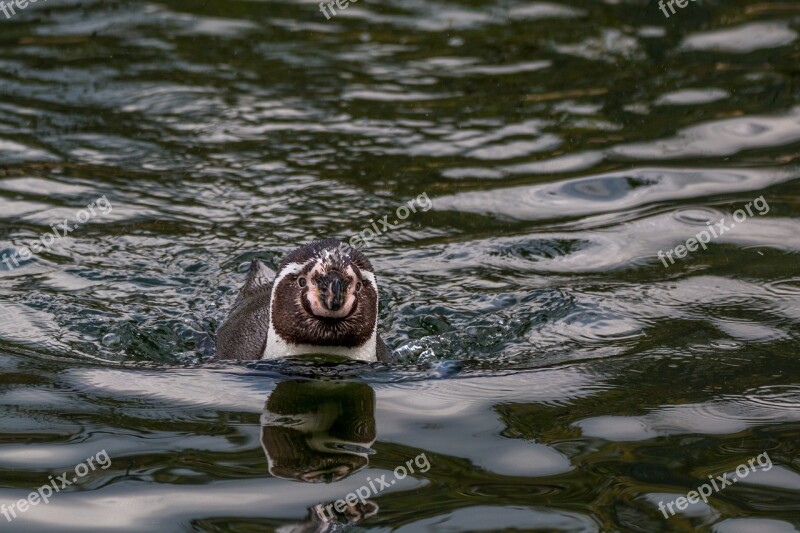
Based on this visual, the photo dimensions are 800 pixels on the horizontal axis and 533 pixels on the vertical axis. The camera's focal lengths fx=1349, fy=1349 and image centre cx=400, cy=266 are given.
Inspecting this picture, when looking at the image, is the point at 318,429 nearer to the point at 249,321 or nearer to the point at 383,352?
the point at 383,352

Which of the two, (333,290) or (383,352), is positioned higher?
(333,290)

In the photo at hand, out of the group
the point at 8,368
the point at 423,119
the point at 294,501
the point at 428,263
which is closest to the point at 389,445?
the point at 294,501

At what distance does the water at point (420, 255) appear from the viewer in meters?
7.05

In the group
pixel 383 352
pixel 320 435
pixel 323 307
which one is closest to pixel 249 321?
pixel 383 352

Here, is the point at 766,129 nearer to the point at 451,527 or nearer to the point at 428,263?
the point at 428,263

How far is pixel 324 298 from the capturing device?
8.59 m

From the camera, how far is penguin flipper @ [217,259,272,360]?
941 cm

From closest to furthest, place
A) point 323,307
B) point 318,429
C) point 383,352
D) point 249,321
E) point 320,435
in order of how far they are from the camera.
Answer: point 320,435 → point 318,429 → point 323,307 → point 383,352 → point 249,321

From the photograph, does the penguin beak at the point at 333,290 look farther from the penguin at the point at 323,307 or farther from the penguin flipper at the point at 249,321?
the penguin flipper at the point at 249,321

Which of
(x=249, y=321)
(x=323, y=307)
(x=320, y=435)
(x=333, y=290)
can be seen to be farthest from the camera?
(x=249, y=321)

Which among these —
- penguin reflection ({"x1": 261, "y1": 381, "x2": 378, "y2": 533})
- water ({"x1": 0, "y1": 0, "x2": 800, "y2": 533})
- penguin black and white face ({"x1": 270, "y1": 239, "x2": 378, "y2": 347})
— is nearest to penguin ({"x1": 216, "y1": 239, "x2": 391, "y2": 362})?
penguin black and white face ({"x1": 270, "y1": 239, "x2": 378, "y2": 347})

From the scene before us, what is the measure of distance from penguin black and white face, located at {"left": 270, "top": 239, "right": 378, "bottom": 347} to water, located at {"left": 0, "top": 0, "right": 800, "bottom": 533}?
0.92 ft

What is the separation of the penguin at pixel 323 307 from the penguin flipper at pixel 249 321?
5 centimetres

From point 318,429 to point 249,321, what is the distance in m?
2.11
